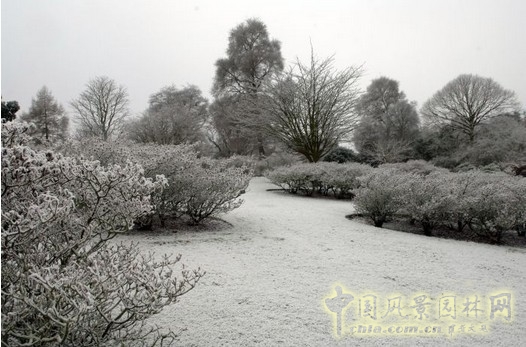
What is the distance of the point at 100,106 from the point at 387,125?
2181 centimetres

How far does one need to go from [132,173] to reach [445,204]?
5.81 m

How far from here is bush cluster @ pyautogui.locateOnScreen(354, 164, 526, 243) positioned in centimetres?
602

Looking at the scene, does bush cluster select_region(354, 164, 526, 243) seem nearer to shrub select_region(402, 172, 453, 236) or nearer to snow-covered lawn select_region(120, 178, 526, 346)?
shrub select_region(402, 172, 453, 236)

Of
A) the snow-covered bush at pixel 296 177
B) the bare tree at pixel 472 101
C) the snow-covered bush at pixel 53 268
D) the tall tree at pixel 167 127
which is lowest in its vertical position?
the snow-covered bush at pixel 53 268

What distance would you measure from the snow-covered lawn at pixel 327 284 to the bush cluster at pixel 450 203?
1.92ft

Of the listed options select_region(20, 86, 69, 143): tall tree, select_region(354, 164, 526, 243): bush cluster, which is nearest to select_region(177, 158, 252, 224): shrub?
select_region(354, 164, 526, 243): bush cluster

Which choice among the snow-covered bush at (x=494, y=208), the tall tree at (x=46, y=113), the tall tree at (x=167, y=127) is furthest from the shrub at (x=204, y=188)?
the tall tree at (x=46, y=113)

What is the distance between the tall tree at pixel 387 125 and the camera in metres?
24.0

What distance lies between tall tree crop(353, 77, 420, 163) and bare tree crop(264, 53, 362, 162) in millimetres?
7164

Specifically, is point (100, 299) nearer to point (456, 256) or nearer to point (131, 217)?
point (131, 217)

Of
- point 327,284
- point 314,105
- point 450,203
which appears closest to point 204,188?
point 327,284

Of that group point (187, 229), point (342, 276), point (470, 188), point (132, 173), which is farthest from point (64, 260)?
point (470, 188)

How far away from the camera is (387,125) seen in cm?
2794

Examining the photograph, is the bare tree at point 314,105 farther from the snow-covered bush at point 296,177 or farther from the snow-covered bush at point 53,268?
the snow-covered bush at point 53,268
